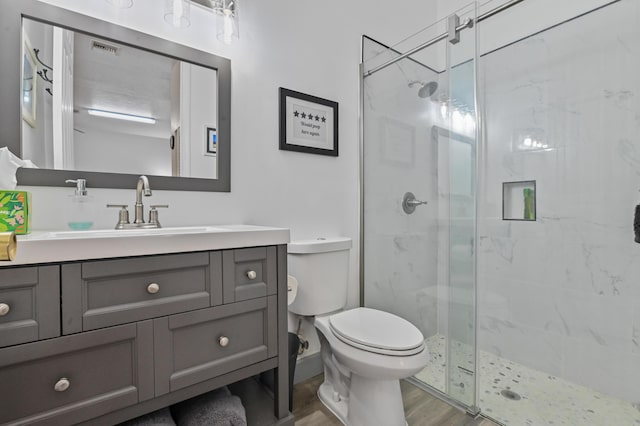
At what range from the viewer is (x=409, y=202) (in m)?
2.09

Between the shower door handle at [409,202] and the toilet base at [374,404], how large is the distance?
3.47 feet

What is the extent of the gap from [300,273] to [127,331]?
0.85 m

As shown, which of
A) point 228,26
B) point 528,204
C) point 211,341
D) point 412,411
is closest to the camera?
point 211,341

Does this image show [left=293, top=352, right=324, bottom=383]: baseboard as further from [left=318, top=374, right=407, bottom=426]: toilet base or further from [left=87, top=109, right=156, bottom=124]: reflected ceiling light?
[left=87, top=109, right=156, bottom=124]: reflected ceiling light

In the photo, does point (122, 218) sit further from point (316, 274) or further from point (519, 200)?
point (519, 200)

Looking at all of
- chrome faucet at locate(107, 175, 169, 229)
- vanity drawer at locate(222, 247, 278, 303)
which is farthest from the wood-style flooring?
chrome faucet at locate(107, 175, 169, 229)

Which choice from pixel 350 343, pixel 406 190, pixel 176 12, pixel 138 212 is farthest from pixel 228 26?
pixel 350 343

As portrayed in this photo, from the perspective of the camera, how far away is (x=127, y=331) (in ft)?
2.84

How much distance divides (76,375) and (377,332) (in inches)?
43.1

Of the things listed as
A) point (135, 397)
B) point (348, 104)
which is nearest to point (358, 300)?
point (348, 104)

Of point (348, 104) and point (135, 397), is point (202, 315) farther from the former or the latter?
point (348, 104)

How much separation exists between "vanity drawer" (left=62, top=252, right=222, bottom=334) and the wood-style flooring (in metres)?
0.88

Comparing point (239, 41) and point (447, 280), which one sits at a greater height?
point (239, 41)

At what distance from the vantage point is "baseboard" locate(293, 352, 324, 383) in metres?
1.76
